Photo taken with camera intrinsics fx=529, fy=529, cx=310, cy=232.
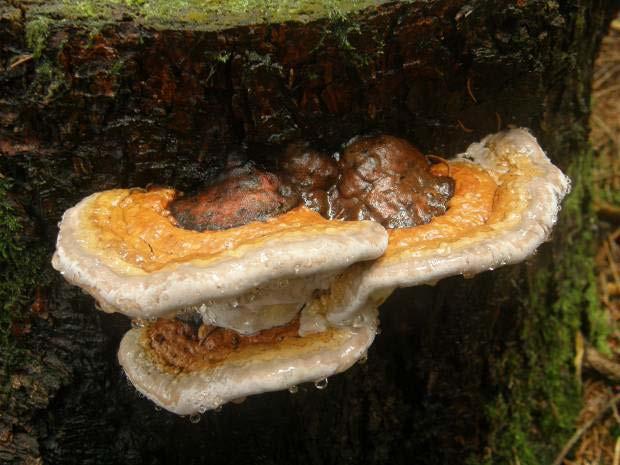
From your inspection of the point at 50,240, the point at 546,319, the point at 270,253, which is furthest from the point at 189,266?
the point at 546,319

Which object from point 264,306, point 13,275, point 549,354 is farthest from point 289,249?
point 549,354

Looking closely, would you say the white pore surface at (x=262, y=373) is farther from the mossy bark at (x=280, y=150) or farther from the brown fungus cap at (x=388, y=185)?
the mossy bark at (x=280, y=150)

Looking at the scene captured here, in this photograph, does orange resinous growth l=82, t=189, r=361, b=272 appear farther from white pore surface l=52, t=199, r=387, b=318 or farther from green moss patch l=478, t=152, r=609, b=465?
green moss patch l=478, t=152, r=609, b=465

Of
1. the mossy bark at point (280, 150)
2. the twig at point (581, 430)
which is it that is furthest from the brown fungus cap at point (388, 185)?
the twig at point (581, 430)

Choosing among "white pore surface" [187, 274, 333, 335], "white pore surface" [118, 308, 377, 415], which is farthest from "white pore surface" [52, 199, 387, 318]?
"white pore surface" [118, 308, 377, 415]

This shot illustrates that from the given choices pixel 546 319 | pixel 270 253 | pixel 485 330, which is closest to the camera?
pixel 270 253

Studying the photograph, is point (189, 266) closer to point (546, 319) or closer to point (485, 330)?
point (485, 330)
